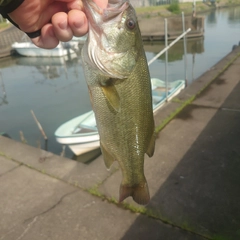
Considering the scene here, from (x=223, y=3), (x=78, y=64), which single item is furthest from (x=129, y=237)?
(x=223, y=3)

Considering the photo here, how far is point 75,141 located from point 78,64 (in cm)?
1335

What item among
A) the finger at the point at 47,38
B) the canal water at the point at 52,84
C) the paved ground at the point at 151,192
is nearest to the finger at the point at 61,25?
the finger at the point at 47,38

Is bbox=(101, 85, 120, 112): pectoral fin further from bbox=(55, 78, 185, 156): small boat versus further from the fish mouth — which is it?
bbox=(55, 78, 185, 156): small boat

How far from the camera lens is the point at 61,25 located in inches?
65.9

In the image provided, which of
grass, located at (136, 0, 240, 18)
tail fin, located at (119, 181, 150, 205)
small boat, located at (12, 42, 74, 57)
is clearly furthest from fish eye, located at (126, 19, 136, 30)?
grass, located at (136, 0, 240, 18)

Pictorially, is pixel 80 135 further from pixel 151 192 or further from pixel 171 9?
pixel 171 9

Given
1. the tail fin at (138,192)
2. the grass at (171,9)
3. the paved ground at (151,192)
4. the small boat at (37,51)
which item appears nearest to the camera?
the tail fin at (138,192)

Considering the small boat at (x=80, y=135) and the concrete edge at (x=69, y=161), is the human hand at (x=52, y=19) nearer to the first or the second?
the concrete edge at (x=69, y=161)

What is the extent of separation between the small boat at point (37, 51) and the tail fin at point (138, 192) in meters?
20.2

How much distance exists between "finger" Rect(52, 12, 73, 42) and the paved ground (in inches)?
87.1

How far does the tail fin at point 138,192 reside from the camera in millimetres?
1963

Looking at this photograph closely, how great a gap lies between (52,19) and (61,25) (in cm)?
9

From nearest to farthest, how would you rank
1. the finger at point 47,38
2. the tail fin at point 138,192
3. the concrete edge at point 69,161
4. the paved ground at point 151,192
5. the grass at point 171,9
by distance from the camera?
the finger at point 47,38
the tail fin at point 138,192
the paved ground at point 151,192
the concrete edge at point 69,161
the grass at point 171,9

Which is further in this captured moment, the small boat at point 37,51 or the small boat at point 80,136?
the small boat at point 37,51
